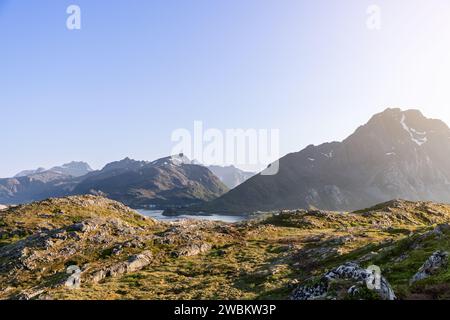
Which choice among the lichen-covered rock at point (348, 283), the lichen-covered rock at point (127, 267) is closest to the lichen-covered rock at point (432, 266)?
the lichen-covered rock at point (348, 283)

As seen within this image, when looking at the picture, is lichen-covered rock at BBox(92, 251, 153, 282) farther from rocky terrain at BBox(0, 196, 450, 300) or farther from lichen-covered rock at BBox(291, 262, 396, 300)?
lichen-covered rock at BBox(291, 262, 396, 300)

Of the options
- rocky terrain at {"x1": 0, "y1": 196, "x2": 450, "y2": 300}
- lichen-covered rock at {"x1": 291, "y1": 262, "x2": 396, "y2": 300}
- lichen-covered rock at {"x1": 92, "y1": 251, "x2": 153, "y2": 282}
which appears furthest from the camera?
lichen-covered rock at {"x1": 92, "y1": 251, "x2": 153, "y2": 282}

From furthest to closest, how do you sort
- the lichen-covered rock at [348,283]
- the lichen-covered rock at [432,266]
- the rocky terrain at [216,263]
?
the lichen-covered rock at [432,266] → the rocky terrain at [216,263] → the lichen-covered rock at [348,283]

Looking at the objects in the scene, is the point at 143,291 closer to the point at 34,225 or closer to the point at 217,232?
the point at 217,232

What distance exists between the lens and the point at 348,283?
21391mm

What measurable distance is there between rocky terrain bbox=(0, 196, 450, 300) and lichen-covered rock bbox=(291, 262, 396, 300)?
0.07 m

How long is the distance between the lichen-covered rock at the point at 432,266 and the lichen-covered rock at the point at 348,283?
6.35 m

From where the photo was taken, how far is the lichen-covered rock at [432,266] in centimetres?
2650

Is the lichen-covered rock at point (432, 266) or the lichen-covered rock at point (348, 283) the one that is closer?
the lichen-covered rock at point (348, 283)

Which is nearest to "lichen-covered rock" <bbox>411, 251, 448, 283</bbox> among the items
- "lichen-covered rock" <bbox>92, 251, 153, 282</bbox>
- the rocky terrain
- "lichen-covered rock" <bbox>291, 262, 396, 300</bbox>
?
the rocky terrain

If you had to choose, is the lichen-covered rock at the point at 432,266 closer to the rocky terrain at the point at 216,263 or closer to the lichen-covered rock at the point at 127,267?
the rocky terrain at the point at 216,263

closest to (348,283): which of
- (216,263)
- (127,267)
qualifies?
(216,263)

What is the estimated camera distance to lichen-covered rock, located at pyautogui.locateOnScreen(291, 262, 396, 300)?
19734 millimetres
